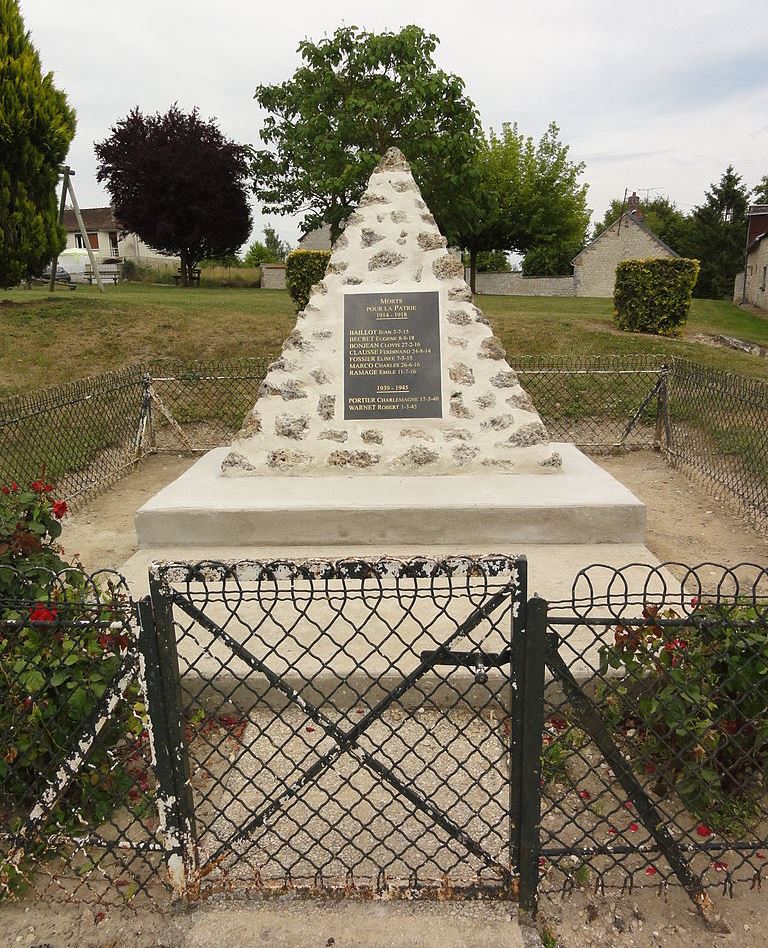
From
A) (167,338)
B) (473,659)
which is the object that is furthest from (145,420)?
(473,659)

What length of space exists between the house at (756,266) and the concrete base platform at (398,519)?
104 feet

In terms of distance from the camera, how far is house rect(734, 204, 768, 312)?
33.1m

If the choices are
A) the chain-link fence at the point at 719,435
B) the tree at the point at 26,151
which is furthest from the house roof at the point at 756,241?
the tree at the point at 26,151

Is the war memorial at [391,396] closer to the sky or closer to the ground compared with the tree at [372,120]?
closer to the ground

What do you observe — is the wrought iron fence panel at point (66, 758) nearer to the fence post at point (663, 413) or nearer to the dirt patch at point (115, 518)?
the dirt patch at point (115, 518)

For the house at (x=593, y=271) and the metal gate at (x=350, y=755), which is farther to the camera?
the house at (x=593, y=271)

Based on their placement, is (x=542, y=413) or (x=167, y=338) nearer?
(x=542, y=413)

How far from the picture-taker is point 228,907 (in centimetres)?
264

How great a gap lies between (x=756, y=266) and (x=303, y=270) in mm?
27737

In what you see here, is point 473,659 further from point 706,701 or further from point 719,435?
point 719,435

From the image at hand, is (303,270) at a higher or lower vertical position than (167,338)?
higher

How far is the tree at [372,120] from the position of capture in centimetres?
2212

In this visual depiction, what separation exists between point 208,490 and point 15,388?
6.93 m

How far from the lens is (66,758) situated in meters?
2.70
